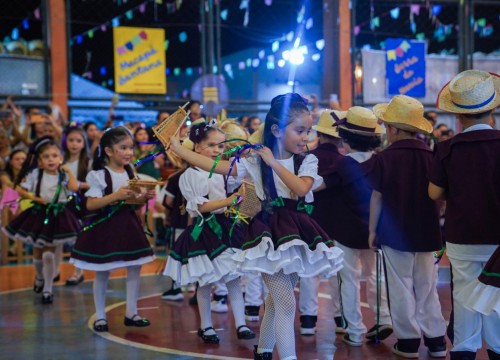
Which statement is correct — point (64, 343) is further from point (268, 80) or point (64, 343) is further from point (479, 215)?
point (268, 80)

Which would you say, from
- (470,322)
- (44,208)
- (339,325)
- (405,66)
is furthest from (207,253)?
(405,66)

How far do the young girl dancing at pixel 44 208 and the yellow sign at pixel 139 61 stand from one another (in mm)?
4821

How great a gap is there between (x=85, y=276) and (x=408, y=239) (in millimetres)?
4671

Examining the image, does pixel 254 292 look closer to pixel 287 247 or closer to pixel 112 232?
pixel 112 232

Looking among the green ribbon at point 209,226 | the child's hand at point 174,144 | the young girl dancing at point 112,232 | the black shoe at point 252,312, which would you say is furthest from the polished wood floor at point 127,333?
the child's hand at point 174,144

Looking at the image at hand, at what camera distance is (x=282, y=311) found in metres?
4.16

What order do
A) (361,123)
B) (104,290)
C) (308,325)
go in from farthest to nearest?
1. (104,290)
2. (308,325)
3. (361,123)

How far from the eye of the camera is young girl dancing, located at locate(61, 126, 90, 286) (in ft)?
25.6

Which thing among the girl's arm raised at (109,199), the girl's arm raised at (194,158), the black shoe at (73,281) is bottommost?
the black shoe at (73,281)

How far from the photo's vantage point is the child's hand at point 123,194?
5.71 m

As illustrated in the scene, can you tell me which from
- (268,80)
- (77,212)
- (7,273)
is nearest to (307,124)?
(77,212)

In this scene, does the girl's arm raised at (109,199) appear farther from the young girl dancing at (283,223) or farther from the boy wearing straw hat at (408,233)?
the boy wearing straw hat at (408,233)

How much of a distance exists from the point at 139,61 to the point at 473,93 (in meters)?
8.71

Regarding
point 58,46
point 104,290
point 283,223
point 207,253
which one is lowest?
point 104,290
